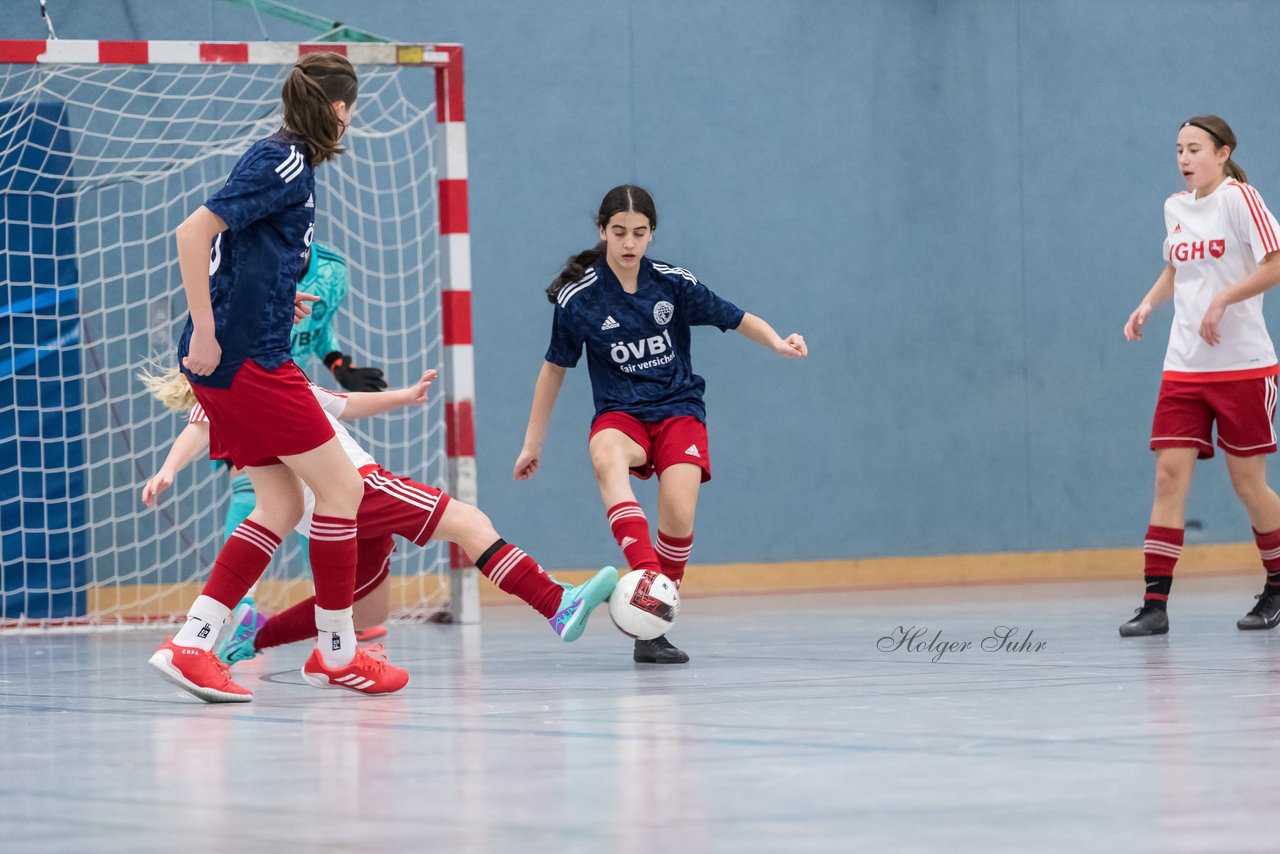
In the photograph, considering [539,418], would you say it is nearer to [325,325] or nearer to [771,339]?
[771,339]

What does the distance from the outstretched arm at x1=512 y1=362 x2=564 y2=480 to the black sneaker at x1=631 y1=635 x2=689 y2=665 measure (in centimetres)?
63

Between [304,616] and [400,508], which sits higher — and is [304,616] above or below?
below

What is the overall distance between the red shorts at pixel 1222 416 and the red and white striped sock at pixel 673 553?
61.2 inches

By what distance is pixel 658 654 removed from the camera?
193 inches

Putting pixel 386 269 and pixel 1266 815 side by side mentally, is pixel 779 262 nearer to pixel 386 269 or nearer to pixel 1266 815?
pixel 386 269

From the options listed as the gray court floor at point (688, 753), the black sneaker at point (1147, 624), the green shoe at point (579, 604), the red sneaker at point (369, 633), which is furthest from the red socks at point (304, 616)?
the black sneaker at point (1147, 624)

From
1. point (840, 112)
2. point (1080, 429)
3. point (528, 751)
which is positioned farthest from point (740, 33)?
point (528, 751)

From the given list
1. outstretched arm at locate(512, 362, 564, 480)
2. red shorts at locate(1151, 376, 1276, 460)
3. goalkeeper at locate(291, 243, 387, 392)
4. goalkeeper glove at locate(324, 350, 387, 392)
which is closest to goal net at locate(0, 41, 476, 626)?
goalkeeper at locate(291, 243, 387, 392)

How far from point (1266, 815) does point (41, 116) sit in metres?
6.89

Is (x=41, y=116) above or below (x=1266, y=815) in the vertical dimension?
above

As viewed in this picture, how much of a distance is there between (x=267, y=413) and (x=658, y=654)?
4.74ft

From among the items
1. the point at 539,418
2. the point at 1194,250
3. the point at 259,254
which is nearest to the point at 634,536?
the point at 539,418

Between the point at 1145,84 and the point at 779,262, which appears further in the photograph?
the point at 1145,84

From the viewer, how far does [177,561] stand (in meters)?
8.05
